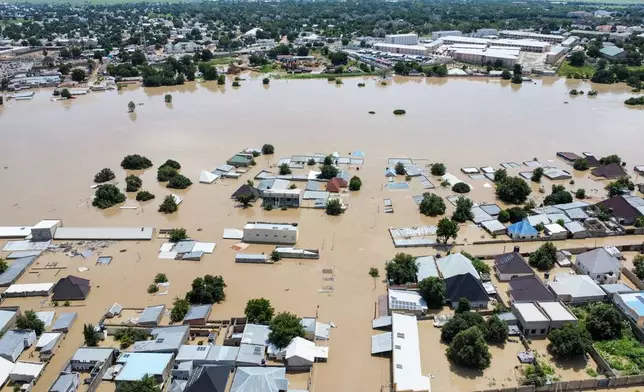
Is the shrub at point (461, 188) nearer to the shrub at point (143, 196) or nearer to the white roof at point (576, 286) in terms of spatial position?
the white roof at point (576, 286)

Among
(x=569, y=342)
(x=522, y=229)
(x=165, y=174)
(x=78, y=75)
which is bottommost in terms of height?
(x=522, y=229)

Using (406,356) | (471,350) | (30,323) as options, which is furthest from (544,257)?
(30,323)

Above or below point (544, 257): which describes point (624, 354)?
below

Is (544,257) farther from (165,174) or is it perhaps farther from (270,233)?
(165,174)

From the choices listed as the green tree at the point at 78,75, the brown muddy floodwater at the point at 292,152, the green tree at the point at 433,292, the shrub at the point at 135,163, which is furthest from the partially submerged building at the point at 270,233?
the green tree at the point at 78,75

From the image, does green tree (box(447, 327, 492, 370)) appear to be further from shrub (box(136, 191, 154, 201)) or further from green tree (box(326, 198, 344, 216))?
shrub (box(136, 191, 154, 201))

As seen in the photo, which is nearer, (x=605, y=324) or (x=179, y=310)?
(x=605, y=324)

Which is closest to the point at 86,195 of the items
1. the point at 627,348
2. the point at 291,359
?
the point at 291,359
